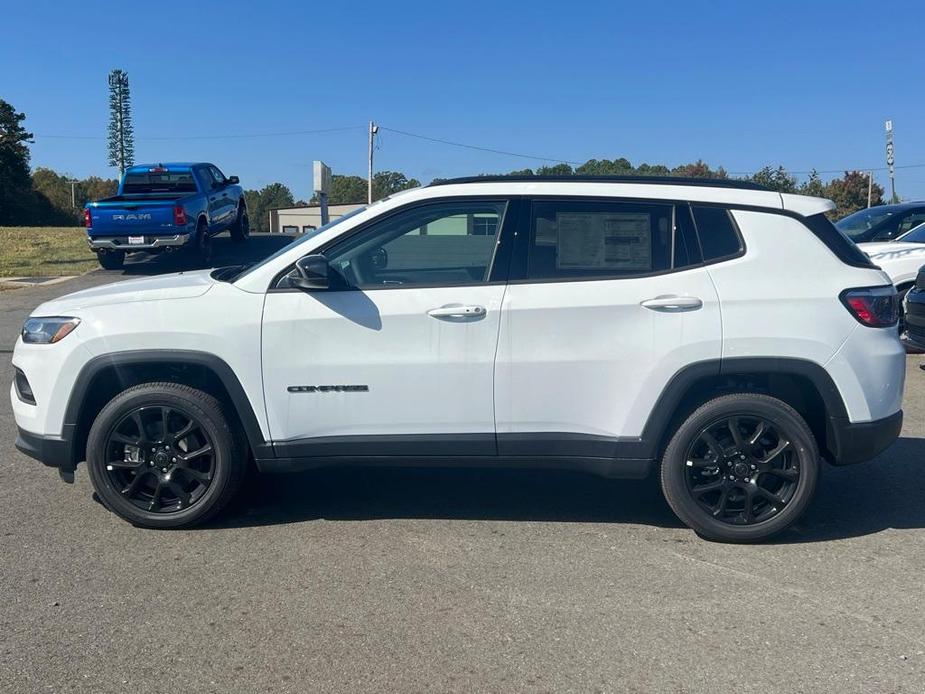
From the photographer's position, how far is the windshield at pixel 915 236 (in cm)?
1086

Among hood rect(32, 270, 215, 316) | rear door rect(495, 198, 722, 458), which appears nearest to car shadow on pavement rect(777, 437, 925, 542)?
rear door rect(495, 198, 722, 458)

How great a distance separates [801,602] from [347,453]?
7.75 ft

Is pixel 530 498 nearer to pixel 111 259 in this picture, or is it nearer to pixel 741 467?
pixel 741 467

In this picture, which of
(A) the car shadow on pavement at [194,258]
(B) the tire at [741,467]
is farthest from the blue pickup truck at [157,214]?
(B) the tire at [741,467]

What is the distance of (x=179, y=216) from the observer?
15625mm

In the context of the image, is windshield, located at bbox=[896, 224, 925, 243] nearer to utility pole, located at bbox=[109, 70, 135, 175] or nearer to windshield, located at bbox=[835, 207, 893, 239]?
windshield, located at bbox=[835, 207, 893, 239]

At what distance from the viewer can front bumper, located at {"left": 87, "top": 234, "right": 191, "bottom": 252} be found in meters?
15.8

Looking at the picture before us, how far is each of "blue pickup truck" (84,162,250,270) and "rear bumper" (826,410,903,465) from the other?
13329 millimetres

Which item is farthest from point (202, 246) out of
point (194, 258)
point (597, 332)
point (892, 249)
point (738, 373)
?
point (738, 373)

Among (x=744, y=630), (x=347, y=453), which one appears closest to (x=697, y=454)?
(x=744, y=630)

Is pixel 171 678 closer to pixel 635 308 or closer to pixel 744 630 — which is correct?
pixel 744 630

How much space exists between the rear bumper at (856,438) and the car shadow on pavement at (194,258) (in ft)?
44.9

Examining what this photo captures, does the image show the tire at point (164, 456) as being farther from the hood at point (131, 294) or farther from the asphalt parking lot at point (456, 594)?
the hood at point (131, 294)

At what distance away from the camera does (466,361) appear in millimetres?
4586
